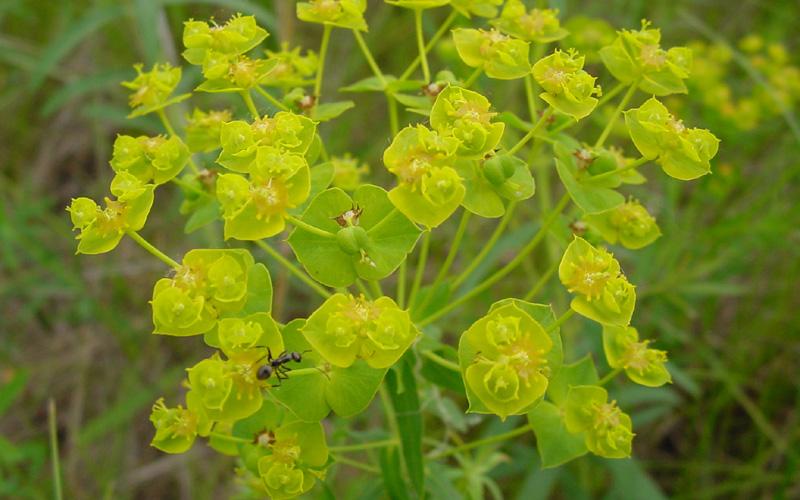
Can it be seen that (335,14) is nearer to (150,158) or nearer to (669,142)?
(150,158)

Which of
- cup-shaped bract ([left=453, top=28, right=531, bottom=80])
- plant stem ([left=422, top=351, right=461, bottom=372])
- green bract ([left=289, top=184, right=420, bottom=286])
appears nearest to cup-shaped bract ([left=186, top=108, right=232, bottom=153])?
green bract ([left=289, top=184, right=420, bottom=286])

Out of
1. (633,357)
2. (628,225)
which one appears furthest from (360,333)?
Answer: (628,225)

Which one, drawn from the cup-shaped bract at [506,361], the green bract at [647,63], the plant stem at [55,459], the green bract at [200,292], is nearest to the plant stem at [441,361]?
the cup-shaped bract at [506,361]

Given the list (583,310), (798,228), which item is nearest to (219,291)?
(583,310)

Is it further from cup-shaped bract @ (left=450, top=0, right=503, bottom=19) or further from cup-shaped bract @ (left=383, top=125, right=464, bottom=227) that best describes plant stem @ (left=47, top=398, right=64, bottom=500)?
cup-shaped bract @ (left=450, top=0, right=503, bottom=19)

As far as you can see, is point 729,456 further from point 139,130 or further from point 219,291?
point 139,130

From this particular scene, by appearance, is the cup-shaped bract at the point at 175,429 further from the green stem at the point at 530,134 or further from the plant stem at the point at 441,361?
→ the green stem at the point at 530,134
